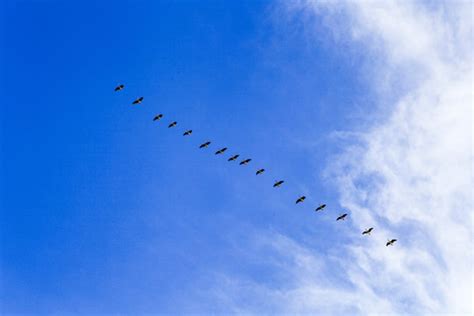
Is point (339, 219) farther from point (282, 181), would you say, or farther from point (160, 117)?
point (160, 117)

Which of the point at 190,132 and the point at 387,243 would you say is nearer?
the point at 387,243

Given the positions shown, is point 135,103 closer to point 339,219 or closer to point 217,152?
point 217,152

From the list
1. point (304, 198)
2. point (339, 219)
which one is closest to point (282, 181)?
point (304, 198)

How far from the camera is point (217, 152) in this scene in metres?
130

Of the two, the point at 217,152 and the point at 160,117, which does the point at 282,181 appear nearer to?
the point at 217,152

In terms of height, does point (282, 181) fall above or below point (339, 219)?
above

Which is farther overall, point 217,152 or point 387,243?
point 217,152

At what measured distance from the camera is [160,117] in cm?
12612

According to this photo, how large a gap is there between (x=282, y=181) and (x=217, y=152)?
17258 millimetres

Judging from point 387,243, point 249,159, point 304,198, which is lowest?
point 387,243

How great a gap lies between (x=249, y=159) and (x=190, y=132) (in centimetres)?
1560

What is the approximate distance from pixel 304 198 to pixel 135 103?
44.7 meters

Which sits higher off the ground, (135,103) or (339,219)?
(135,103)

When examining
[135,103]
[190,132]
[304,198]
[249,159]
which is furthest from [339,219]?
[135,103]
